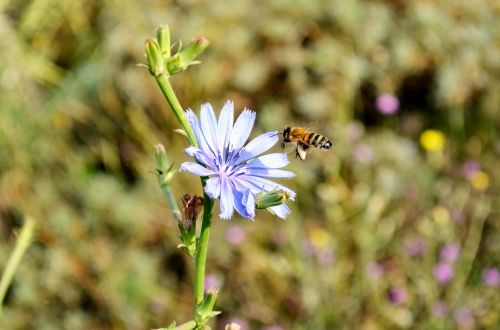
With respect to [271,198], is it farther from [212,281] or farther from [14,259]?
[212,281]

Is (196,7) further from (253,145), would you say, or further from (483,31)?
(253,145)

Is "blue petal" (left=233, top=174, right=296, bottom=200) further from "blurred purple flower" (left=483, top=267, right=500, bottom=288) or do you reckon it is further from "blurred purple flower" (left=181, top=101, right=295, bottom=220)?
"blurred purple flower" (left=483, top=267, right=500, bottom=288)

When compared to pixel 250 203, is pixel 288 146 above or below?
above

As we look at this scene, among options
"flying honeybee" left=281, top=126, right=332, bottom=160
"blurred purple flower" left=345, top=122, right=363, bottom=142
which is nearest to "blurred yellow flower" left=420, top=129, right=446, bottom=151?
"blurred purple flower" left=345, top=122, right=363, bottom=142

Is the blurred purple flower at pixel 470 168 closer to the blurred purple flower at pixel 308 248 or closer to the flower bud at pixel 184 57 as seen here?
the blurred purple flower at pixel 308 248

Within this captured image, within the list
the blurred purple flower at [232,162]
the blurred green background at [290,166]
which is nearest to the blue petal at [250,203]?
the blurred purple flower at [232,162]

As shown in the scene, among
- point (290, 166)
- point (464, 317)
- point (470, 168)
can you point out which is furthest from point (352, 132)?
point (464, 317)
